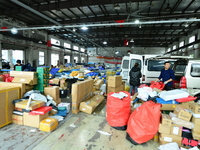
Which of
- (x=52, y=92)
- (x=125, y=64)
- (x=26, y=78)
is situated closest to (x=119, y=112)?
(x=52, y=92)

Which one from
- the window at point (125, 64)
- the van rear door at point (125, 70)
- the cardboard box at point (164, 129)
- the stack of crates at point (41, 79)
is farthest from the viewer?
the window at point (125, 64)

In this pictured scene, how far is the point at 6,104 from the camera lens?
2.43m

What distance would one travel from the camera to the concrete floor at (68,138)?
1873 millimetres

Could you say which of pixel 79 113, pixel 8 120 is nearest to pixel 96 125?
pixel 79 113

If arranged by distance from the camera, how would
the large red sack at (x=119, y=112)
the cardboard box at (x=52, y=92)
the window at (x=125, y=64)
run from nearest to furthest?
the large red sack at (x=119, y=112) < the cardboard box at (x=52, y=92) < the window at (x=125, y=64)

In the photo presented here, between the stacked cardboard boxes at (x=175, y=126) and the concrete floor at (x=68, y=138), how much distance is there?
0.91 ft

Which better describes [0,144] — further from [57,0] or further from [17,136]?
[57,0]

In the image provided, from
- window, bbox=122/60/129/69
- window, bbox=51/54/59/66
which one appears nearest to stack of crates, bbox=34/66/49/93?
window, bbox=122/60/129/69

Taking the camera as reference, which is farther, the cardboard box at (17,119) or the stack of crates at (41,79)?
the stack of crates at (41,79)

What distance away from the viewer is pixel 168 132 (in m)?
1.83

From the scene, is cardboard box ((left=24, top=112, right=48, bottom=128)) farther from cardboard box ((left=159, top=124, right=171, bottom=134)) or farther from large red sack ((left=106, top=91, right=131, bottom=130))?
cardboard box ((left=159, top=124, right=171, bottom=134))

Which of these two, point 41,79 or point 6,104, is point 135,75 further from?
point 6,104

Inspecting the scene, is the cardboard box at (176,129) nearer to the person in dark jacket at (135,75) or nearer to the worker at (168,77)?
the worker at (168,77)

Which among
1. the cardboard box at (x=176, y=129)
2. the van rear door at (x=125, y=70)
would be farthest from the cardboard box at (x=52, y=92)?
the van rear door at (x=125, y=70)
